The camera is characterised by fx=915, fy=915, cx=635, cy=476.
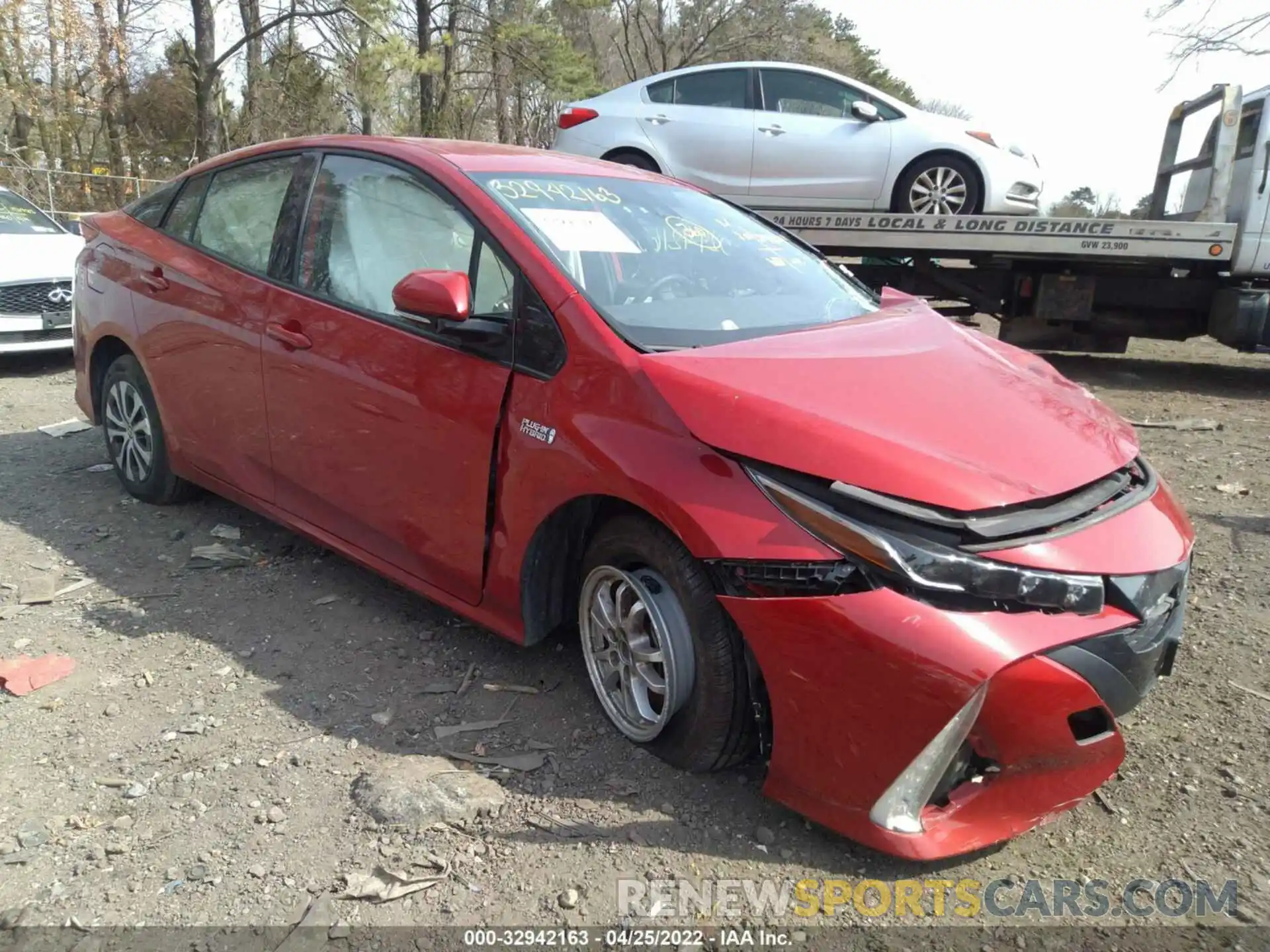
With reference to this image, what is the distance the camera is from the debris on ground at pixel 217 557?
389 centimetres

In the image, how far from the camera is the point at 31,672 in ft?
10.1

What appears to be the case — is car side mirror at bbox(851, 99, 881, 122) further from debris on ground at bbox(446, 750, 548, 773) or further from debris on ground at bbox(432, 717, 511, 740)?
debris on ground at bbox(446, 750, 548, 773)

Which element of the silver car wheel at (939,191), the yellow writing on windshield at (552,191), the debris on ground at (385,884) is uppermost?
the silver car wheel at (939,191)

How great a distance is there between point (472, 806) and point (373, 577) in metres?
1.60

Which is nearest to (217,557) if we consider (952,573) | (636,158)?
(952,573)

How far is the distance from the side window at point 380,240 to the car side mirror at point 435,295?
0.13 m

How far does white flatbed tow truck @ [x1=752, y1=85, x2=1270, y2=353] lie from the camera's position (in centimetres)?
751

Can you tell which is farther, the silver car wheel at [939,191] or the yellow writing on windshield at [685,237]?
the silver car wheel at [939,191]

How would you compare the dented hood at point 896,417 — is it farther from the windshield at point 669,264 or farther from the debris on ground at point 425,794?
the debris on ground at point 425,794

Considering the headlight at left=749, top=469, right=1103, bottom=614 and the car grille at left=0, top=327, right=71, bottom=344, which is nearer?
the headlight at left=749, top=469, right=1103, bottom=614

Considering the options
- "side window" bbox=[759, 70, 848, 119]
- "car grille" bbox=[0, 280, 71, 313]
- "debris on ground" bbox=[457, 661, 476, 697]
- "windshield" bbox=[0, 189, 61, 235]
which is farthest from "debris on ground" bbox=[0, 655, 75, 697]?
"side window" bbox=[759, 70, 848, 119]

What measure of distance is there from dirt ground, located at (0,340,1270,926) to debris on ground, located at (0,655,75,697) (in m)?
0.05

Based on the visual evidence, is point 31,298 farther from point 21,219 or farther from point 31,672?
point 31,672

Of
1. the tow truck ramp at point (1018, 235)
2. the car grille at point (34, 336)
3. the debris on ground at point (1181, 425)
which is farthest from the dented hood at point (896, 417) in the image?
the car grille at point (34, 336)
